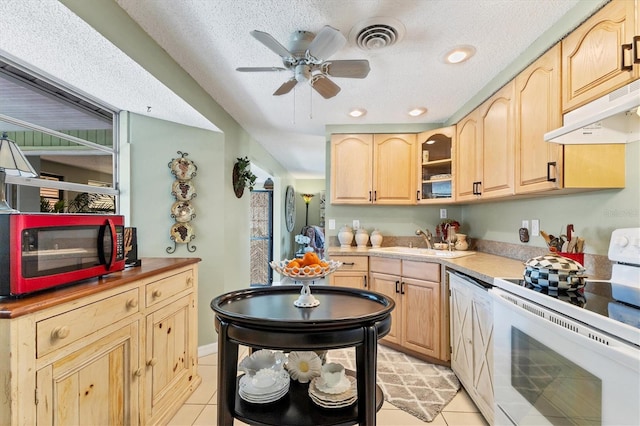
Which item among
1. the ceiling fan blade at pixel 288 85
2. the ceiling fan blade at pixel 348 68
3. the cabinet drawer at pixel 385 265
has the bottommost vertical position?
the cabinet drawer at pixel 385 265

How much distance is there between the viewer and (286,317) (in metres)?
1.28

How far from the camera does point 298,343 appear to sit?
1.16 metres

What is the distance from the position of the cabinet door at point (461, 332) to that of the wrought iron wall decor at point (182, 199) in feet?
7.45

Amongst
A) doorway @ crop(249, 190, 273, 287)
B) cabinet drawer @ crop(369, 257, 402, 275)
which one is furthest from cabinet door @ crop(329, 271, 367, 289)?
doorway @ crop(249, 190, 273, 287)

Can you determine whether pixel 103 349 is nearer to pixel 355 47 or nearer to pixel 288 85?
pixel 288 85

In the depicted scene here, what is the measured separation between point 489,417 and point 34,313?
7.39 ft

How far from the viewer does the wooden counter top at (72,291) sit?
1.03 meters

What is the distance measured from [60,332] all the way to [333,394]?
108 centimetres

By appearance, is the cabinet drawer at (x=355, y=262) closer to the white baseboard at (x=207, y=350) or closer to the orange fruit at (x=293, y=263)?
the white baseboard at (x=207, y=350)

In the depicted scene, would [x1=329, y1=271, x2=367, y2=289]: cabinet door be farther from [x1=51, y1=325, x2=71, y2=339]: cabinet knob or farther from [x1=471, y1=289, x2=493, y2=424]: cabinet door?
[x1=51, y1=325, x2=71, y2=339]: cabinet knob

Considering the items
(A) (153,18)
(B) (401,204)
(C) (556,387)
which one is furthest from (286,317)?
(B) (401,204)

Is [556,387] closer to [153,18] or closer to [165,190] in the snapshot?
[153,18]

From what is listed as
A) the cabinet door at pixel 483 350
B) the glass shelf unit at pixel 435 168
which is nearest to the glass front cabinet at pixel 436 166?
the glass shelf unit at pixel 435 168

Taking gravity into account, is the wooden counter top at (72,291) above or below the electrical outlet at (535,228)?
below
